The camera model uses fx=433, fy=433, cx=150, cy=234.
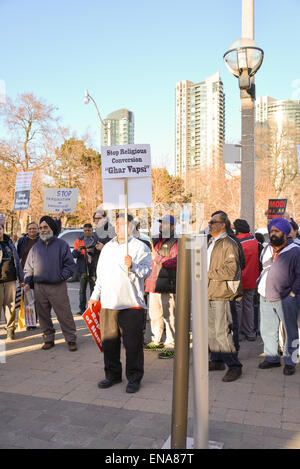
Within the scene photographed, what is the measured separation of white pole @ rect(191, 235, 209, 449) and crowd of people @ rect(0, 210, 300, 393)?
1.84 m

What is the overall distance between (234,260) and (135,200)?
1.39m

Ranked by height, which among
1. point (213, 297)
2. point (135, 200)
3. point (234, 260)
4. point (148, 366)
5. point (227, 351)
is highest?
point (135, 200)

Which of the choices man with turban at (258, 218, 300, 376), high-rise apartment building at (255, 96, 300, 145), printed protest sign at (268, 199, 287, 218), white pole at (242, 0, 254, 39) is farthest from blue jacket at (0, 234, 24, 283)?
high-rise apartment building at (255, 96, 300, 145)

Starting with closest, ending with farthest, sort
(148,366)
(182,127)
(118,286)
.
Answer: (118,286) → (148,366) → (182,127)

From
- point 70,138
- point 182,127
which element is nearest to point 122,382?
point 70,138

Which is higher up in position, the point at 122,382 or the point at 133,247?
the point at 133,247

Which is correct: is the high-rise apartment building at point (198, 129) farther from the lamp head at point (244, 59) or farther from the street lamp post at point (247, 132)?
the lamp head at point (244, 59)

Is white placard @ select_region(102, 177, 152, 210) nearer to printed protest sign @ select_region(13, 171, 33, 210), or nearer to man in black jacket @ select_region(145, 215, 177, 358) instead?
man in black jacket @ select_region(145, 215, 177, 358)

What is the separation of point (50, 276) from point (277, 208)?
177 inches

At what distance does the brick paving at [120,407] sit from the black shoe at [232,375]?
0.24 feet

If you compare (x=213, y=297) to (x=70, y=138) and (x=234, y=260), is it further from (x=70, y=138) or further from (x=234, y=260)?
(x=70, y=138)

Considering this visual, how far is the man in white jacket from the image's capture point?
493cm

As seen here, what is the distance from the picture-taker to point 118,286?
493 cm
